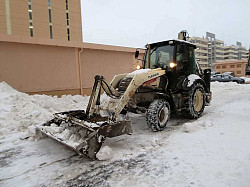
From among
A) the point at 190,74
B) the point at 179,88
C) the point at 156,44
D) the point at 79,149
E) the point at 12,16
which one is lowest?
the point at 79,149

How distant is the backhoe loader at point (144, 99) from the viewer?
148 inches

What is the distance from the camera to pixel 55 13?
31.7 meters

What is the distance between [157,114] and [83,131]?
6.18 ft

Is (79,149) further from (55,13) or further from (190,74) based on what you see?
(55,13)

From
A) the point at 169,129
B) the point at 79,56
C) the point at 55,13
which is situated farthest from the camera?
the point at 55,13

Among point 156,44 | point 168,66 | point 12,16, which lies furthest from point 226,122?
point 12,16

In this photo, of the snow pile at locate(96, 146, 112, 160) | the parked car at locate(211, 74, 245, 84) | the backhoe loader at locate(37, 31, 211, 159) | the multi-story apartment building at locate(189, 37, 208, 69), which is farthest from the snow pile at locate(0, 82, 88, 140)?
the multi-story apartment building at locate(189, 37, 208, 69)

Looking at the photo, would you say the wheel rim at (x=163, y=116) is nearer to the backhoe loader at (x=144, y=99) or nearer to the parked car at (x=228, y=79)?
the backhoe loader at (x=144, y=99)

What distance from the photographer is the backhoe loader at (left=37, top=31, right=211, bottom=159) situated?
12.3 ft

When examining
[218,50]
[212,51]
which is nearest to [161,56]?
[212,51]

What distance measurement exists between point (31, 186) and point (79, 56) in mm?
8308

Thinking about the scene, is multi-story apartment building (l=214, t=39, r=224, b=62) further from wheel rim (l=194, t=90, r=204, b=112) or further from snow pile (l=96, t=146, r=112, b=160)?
snow pile (l=96, t=146, r=112, b=160)

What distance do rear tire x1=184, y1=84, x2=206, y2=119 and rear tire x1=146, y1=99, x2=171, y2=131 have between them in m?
1.11

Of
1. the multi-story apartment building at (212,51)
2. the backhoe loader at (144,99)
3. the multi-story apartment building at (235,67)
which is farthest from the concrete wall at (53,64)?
the multi-story apartment building at (212,51)
